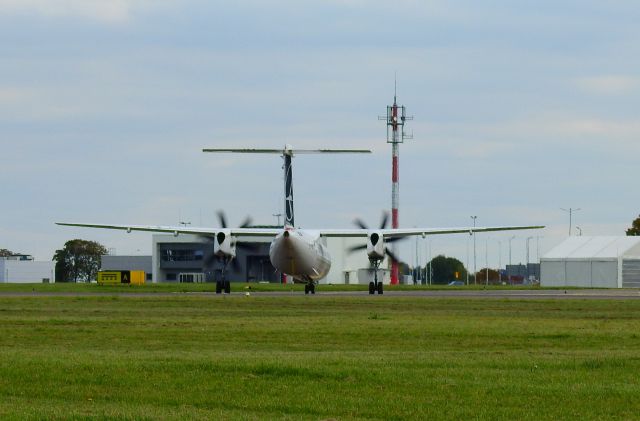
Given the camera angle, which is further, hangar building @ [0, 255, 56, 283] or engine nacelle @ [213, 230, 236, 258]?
hangar building @ [0, 255, 56, 283]

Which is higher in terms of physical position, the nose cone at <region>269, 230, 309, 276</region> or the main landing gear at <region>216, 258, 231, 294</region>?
the nose cone at <region>269, 230, 309, 276</region>

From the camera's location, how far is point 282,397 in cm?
1756

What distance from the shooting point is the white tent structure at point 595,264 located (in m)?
116

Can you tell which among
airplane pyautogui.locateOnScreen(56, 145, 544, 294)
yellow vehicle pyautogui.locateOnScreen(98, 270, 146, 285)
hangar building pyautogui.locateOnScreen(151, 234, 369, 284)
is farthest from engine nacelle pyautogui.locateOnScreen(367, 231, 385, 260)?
hangar building pyautogui.locateOnScreen(151, 234, 369, 284)

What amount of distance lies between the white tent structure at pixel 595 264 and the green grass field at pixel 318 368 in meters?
80.2

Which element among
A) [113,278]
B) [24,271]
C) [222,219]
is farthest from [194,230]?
[24,271]

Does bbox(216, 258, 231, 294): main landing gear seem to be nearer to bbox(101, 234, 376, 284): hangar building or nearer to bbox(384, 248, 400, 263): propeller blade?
bbox(384, 248, 400, 263): propeller blade

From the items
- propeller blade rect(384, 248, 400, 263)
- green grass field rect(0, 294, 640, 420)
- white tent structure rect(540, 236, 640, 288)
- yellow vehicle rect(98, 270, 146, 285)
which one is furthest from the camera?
white tent structure rect(540, 236, 640, 288)

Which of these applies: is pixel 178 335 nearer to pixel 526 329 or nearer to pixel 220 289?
pixel 526 329

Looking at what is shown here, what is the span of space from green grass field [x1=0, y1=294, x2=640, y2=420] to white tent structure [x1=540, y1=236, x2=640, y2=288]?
80233mm

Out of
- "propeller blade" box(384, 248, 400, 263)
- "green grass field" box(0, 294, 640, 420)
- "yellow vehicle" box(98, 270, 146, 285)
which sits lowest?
"green grass field" box(0, 294, 640, 420)

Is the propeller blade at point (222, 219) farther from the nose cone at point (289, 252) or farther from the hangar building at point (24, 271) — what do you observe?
the hangar building at point (24, 271)

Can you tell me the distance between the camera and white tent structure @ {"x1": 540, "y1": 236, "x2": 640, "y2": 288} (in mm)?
115500

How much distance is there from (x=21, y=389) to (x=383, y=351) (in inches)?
353
